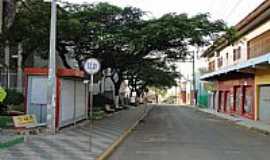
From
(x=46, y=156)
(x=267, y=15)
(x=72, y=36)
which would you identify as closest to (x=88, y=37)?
(x=72, y=36)

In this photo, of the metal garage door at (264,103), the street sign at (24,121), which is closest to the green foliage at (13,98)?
the street sign at (24,121)

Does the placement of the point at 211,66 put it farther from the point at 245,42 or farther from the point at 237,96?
the point at 245,42

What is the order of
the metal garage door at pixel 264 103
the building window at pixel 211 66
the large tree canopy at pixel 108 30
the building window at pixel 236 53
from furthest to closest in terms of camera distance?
the building window at pixel 211 66 < the building window at pixel 236 53 < the metal garage door at pixel 264 103 < the large tree canopy at pixel 108 30

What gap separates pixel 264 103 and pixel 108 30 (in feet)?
49.2

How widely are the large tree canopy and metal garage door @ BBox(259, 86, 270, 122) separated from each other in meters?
8.19

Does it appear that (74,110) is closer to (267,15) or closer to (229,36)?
(229,36)

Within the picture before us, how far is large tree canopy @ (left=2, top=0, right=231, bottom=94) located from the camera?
29.7 m

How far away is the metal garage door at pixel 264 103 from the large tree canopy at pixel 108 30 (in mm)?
8189

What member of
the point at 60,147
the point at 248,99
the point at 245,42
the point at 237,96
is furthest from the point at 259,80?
the point at 60,147

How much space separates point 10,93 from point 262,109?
63.4ft

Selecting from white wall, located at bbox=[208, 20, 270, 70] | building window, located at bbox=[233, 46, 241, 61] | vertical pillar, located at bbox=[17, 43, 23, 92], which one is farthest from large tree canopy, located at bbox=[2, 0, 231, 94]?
building window, located at bbox=[233, 46, 241, 61]

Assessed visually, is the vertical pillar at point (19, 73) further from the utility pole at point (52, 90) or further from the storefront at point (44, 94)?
the utility pole at point (52, 90)

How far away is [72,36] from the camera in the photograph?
102 feet

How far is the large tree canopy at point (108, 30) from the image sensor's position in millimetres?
29734
